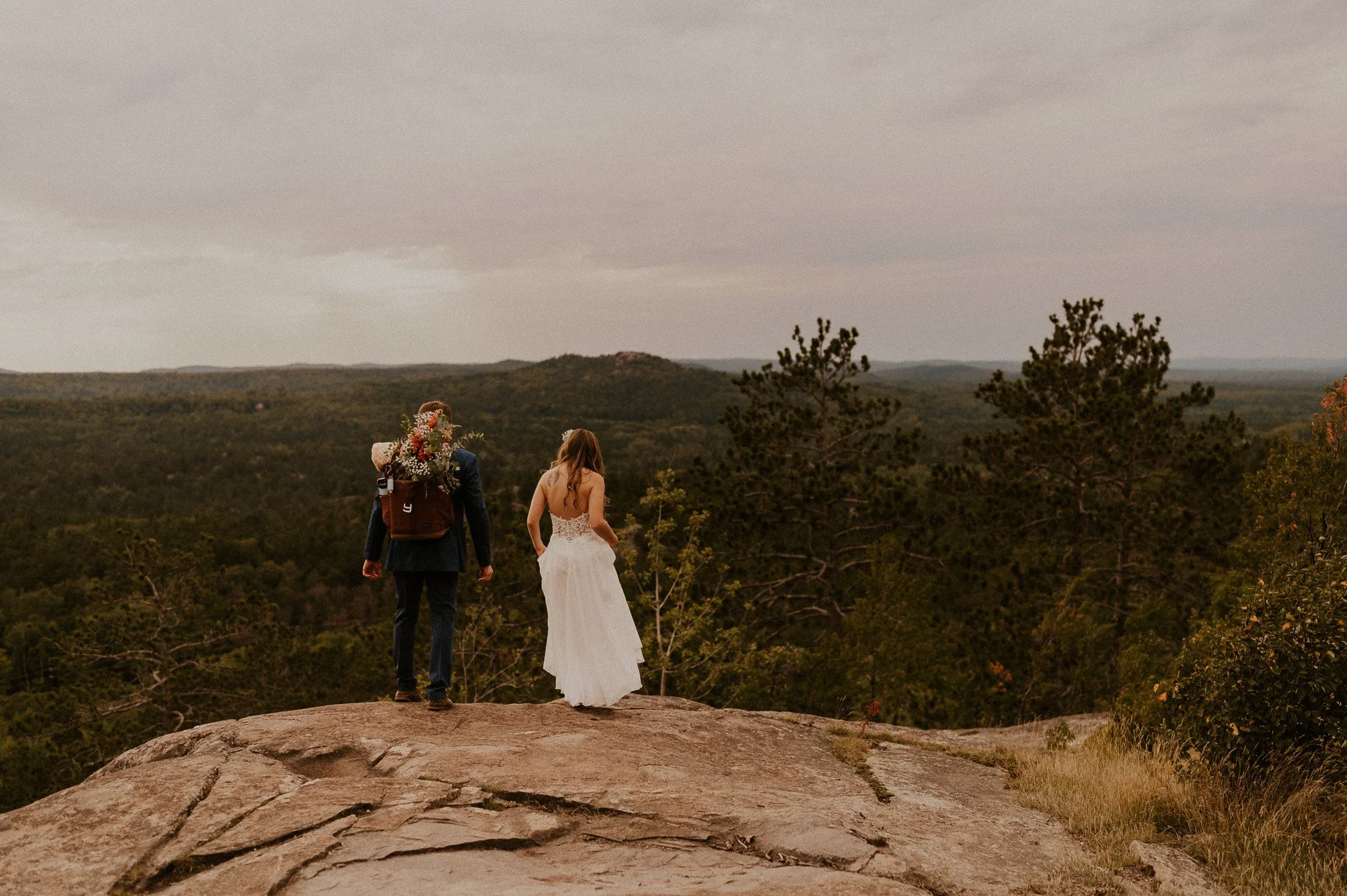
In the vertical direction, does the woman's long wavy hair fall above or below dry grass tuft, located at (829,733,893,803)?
above

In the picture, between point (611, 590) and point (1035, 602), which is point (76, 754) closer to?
point (611, 590)

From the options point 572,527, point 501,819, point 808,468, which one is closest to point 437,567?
point 572,527

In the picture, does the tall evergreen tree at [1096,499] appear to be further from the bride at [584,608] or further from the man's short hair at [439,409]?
the man's short hair at [439,409]

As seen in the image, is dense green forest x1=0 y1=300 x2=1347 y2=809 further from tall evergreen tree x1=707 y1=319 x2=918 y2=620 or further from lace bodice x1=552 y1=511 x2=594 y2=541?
lace bodice x1=552 y1=511 x2=594 y2=541

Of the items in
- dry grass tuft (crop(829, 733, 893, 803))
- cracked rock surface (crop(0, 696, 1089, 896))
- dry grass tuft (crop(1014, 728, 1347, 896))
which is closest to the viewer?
cracked rock surface (crop(0, 696, 1089, 896))

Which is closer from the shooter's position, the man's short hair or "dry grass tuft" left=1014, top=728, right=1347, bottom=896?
"dry grass tuft" left=1014, top=728, right=1347, bottom=896

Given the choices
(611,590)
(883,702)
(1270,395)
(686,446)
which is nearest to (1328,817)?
(611,590)

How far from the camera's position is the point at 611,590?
24.4 ft

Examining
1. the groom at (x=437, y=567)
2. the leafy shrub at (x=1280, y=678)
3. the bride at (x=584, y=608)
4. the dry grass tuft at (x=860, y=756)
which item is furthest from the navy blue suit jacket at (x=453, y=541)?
the leafy shrub at (x=1280, y=678)

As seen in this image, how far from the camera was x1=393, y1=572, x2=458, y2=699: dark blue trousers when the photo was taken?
6922mm

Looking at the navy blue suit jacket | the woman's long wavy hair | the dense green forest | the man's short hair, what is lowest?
the dense green forest

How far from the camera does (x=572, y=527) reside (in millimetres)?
7355

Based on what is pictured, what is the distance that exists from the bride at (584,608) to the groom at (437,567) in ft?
1.67

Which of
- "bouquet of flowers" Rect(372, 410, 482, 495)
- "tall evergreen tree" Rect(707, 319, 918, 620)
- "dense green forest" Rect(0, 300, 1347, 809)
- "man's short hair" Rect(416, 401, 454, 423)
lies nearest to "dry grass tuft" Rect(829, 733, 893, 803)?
"bouquet of flowers" Rect(372, 410, 482, 495)
